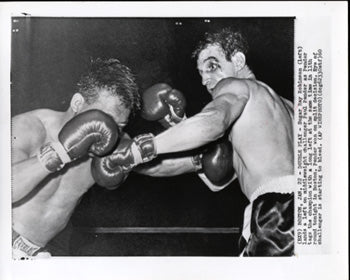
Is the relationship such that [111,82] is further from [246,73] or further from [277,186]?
[277,186]

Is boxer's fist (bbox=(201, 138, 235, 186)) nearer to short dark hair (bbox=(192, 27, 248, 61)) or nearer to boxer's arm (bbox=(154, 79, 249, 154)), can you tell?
boxer's arm (bbox=(154, 79, 249, 154))

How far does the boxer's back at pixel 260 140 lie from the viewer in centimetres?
133

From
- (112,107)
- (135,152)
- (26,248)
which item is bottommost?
(26,248)

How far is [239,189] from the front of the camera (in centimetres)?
134

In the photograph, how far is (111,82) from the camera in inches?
52.9

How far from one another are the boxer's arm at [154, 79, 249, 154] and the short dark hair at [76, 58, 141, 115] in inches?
4.7

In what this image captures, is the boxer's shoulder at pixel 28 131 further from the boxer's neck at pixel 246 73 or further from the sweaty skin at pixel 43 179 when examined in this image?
the boxer's neck at pixel 246 73

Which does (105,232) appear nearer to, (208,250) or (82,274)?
(82,274)

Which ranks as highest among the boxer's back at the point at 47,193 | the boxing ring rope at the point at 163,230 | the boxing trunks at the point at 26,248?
the boxer's back at the point at 47,193

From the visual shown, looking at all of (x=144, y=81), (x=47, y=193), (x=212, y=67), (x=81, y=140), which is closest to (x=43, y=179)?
(x=47, y=193)

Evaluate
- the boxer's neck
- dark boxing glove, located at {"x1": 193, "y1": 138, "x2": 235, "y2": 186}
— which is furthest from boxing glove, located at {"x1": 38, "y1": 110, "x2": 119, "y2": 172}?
the boxer's neck

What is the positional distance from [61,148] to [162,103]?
11.3 inches

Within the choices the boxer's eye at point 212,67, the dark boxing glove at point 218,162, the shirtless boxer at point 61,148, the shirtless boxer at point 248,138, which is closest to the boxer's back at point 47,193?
the shirtless boxer at point 61,148

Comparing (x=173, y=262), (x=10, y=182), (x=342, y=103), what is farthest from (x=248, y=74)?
(x=10, y=182)
